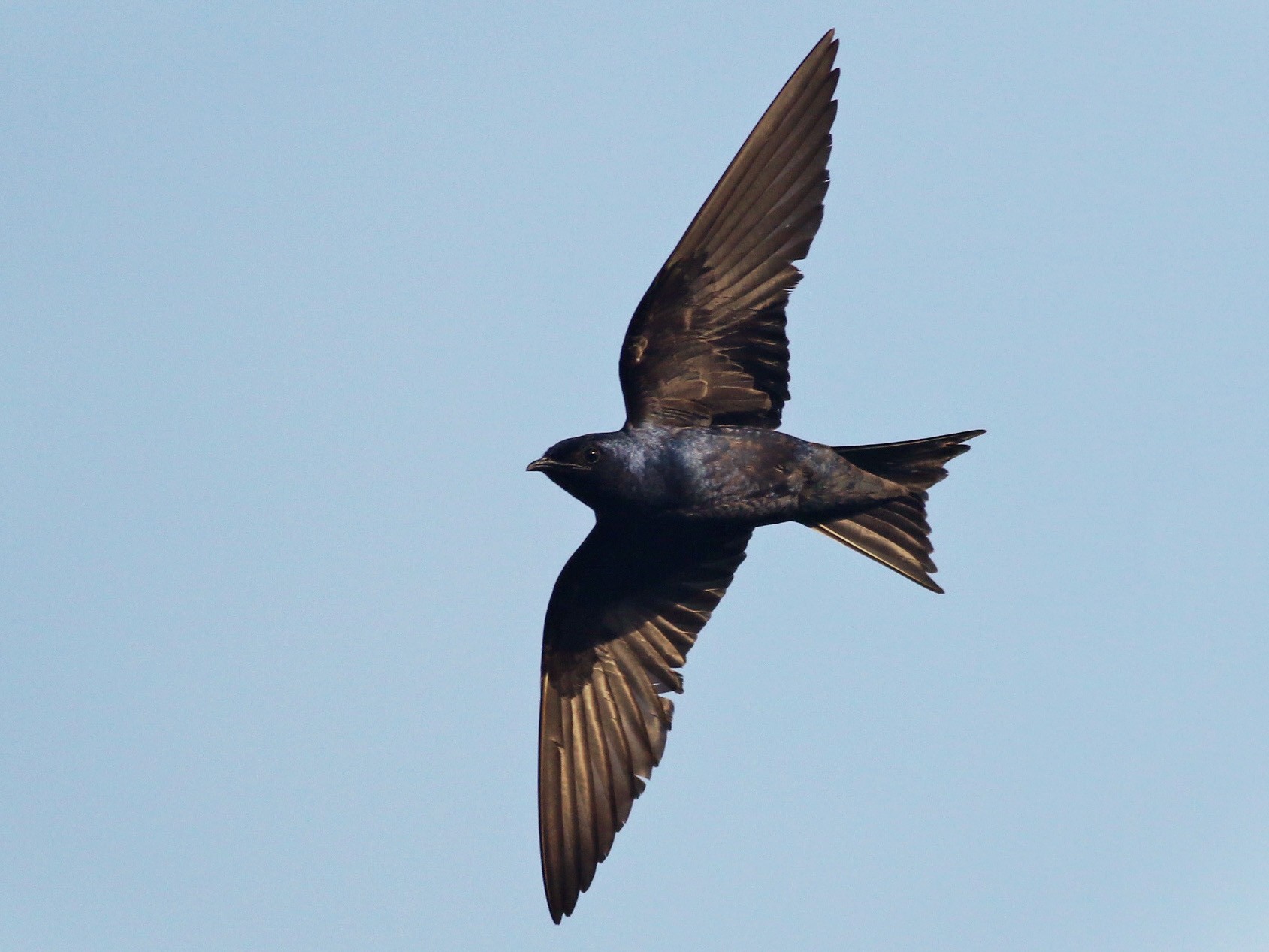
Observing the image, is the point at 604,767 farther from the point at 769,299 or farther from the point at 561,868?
the point at 769,299

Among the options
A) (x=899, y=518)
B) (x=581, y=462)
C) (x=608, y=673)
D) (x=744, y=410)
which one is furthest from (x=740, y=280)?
(x=608, y=673)

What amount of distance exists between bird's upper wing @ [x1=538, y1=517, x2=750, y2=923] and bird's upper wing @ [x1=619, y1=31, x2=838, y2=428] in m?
0.93

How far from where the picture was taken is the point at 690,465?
1041 centimetres

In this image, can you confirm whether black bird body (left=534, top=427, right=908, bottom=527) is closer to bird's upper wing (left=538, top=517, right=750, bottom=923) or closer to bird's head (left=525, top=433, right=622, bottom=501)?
bird's head (left=525, top=433, right=622, bottom=501)

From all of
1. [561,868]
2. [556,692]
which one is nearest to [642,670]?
[556,692]

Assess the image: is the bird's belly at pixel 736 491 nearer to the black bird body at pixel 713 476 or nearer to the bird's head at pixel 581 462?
the black bird body at pixel 713 476

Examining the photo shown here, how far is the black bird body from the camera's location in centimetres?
1037

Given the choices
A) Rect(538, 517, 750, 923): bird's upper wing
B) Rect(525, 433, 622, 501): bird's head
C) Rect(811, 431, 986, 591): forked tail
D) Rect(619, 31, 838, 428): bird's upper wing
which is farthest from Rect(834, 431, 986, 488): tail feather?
Rect(525, 433, 622, 501): bird's head

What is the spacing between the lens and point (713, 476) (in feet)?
34.2

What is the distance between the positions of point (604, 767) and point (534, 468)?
2248mm

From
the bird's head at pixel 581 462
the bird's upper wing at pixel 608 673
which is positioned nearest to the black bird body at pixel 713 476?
the bird's head at pixel 581 462

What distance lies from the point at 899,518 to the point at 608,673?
87.7 inches

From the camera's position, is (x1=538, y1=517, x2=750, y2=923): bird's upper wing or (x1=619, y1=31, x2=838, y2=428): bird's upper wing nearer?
(x1=619, y1=31, x2=838, y2=428): bird's upper wing

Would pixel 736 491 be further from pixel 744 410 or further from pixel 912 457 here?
pixel 912 457
